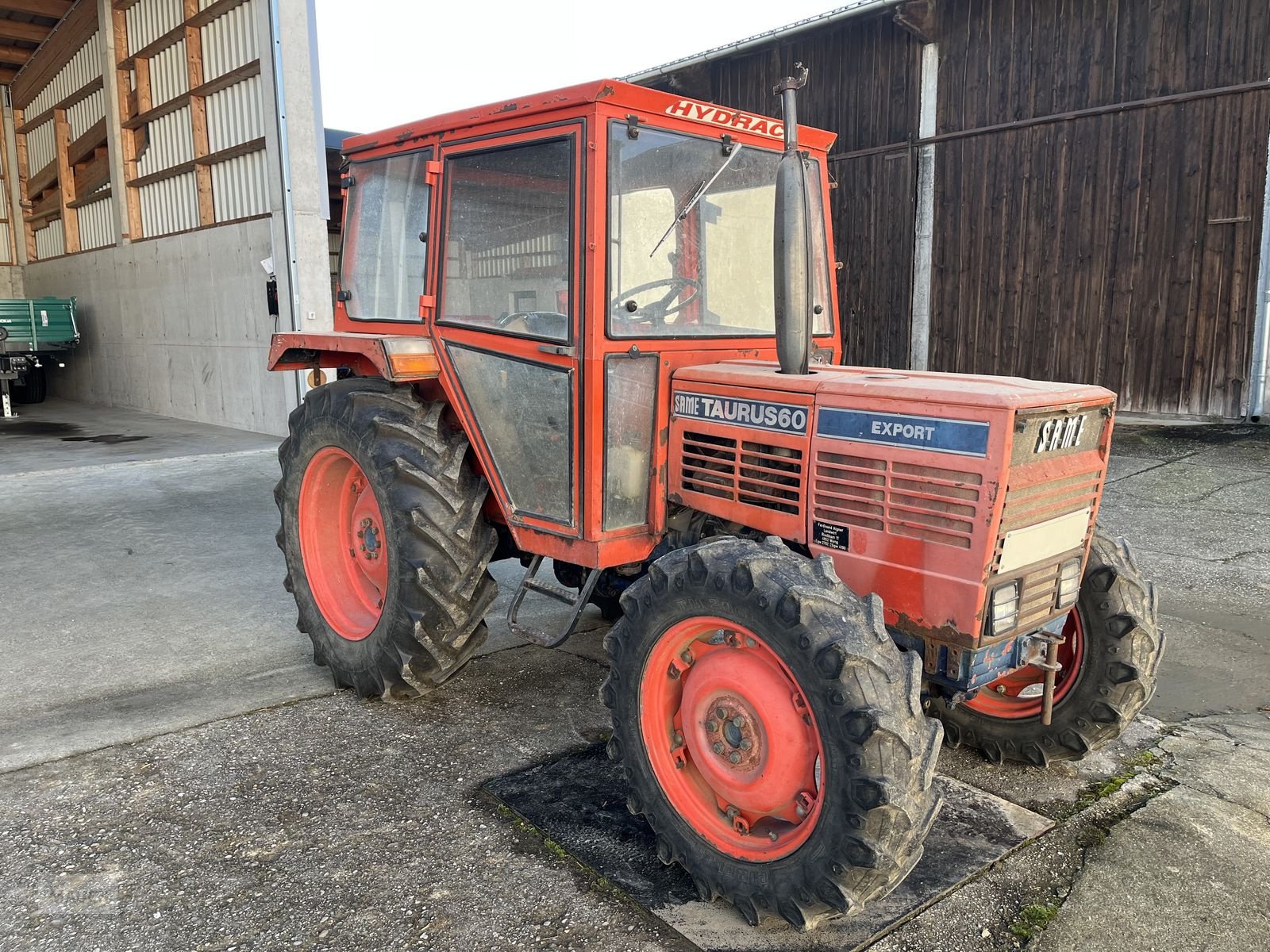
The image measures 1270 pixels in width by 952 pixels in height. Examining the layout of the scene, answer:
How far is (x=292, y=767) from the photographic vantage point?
3201mm

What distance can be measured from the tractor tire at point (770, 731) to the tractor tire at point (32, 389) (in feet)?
53.3

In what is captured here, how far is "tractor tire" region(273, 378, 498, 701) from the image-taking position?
338 centimetres

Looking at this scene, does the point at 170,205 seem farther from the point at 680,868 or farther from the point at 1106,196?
the point at 680,868

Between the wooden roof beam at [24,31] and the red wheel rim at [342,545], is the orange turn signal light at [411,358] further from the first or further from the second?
the wooden roof beam at [24,31]

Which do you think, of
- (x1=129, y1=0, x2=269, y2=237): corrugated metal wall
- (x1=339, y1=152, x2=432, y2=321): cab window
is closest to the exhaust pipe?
(x1=339, y1=152, x2=432, y2=321): cab window

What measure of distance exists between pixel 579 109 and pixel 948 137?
9.23 meters

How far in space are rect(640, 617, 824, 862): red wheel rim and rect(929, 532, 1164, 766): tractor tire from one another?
2.10 feet

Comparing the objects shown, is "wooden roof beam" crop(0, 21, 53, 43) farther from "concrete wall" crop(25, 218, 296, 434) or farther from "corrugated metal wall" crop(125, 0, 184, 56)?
"corrugated metal wall" crop(125, 0, 184, 56)

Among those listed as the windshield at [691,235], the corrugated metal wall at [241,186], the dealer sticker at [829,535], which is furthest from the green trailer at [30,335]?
the dealer sticker at [829,535]

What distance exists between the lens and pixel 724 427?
2.91m

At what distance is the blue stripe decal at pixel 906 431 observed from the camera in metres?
2.36

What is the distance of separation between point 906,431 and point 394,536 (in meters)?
1.87

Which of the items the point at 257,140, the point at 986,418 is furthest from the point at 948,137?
the point at 986,418

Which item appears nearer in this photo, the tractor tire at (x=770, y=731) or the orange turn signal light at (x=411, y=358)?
the tractor tire at (x=770, y=731)
